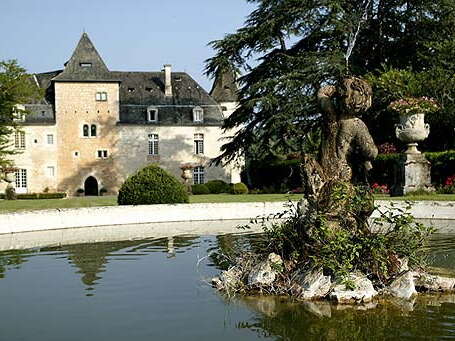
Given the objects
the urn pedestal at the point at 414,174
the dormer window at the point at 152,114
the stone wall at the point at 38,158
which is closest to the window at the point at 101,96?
the dormer window at the point at 152,114

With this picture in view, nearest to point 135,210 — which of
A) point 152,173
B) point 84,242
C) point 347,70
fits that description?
point 152,173

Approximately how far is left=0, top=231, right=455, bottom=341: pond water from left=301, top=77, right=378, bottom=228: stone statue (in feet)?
4.69

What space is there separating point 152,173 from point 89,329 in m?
12.9

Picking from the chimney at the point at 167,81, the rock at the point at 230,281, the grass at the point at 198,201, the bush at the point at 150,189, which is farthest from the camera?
the chimney at the point at 167,81

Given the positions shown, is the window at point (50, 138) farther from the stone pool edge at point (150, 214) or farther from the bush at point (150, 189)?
the stone pool edge at point (150, 214)

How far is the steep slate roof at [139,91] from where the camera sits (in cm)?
4497

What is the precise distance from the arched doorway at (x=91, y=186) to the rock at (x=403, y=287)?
4094cm

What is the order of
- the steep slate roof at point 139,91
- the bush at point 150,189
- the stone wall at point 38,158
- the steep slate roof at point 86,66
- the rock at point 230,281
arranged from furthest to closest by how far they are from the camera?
the steep slate roof at point 139,91 < the steep slate roof at point 86,66 < the stone wall at point 38,158 < the bush at point 150,189 < the rock at point 230,281

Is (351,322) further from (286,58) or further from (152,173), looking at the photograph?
(286,58)

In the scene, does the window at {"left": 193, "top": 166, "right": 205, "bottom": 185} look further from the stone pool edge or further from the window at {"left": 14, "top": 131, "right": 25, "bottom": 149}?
the stone pool edge

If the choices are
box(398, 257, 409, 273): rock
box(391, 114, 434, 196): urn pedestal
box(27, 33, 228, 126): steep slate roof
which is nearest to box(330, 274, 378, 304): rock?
box(398, 257, 409, 273): rock

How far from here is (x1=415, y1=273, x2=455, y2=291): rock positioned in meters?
7.05

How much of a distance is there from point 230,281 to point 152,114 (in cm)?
3978

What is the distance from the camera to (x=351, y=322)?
18.9 feet
